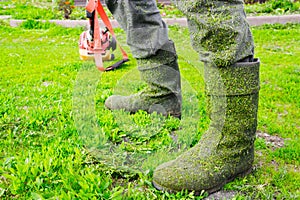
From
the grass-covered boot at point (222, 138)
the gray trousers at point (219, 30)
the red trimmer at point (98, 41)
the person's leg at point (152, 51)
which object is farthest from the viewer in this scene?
the red trimmer at point (98, 41)

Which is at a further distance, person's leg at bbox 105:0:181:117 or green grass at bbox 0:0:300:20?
green grass at bbox 0:0:300:20

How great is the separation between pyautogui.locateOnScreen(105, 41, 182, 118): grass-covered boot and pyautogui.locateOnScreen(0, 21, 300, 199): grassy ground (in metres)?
0.07

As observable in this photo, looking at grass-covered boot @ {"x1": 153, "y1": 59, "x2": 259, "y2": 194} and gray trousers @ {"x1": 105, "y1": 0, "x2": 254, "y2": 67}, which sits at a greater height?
gray trousers @ {"x1": 105, "y1": 0, "x2": 254, "y2": 67}

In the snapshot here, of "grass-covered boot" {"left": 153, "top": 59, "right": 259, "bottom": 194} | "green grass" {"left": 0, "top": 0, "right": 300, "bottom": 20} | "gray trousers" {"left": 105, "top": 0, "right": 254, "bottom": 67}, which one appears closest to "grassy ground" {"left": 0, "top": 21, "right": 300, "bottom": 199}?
"grass-covered boot" {"left": 153, "top": 59, "right": 259, "bottom": 194}

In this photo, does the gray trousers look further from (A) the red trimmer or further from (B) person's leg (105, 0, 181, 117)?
(A) the red trimmer

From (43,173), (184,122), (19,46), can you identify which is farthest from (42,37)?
(43,173)

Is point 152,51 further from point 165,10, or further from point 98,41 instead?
point 165,10

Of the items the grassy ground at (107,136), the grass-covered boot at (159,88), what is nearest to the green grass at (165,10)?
the grassy ground at (107,136)

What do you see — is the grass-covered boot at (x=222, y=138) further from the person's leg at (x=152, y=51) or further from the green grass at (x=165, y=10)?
the green grass at (x=165, y=10)

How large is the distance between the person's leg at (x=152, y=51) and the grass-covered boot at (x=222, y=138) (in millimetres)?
653

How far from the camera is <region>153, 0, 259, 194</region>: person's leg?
137cm

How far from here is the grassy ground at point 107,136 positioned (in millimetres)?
1517

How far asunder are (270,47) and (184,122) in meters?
2.96

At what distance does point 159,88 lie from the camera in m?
2.22
